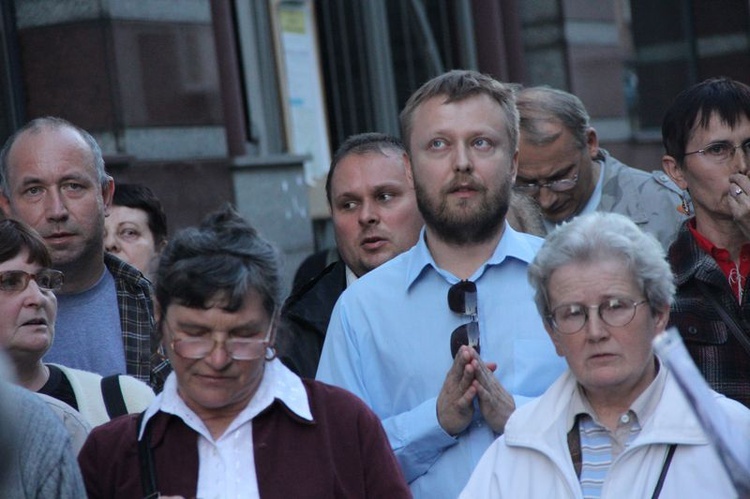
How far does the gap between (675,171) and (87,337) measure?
2199 mm

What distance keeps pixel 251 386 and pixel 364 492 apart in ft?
1.38

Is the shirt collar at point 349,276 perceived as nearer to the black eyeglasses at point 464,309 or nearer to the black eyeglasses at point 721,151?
the black eyeglasses at point 464,309

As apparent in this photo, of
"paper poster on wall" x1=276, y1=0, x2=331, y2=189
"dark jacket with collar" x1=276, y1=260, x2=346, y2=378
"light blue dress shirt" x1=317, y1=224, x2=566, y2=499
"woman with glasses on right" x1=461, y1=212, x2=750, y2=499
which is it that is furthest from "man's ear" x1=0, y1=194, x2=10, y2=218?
"paper poster on wall" x1=276, y1=0, x2=331, y2=189

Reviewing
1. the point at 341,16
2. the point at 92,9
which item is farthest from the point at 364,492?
the point at 341,16

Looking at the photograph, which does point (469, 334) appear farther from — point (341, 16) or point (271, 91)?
point (341, 16)

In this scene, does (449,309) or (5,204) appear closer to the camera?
(449,309)

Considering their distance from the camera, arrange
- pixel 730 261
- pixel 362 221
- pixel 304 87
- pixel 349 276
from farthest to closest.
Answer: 1. pixel 304 87
2. pixel 349 276
3. pixel 362 221
4. pixel 730 261

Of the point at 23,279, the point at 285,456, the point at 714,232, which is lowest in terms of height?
the point at 285,456

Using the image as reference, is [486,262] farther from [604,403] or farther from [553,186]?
[553,186]

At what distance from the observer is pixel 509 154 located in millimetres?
4797

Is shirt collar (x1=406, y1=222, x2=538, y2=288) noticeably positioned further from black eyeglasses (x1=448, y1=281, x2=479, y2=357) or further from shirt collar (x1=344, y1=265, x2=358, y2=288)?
shirt collar (x1=344, y1=265, x2=358, y2=288)

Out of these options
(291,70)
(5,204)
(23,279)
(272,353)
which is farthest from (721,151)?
(291,70)

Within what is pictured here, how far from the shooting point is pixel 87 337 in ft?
17.7

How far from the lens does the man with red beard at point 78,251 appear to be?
539cm
